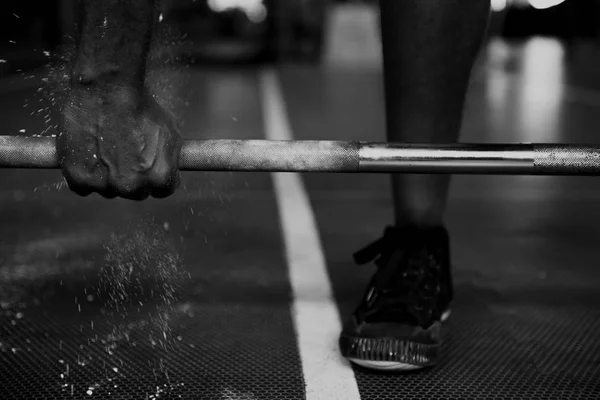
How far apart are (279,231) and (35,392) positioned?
1.29 metres

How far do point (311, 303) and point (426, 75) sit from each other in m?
0.63

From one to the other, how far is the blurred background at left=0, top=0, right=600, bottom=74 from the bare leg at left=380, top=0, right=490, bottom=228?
11444 mm

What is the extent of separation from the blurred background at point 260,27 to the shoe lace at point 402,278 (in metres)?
11.5

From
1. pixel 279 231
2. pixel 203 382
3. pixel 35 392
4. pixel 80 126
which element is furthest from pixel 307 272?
pixel 80 126

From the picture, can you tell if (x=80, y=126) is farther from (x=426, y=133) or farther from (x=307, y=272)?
(x=307, y=272)

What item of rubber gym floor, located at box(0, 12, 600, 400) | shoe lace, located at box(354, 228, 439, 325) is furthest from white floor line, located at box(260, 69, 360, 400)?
shoe lace, located at box(354, 228, 439, 325)

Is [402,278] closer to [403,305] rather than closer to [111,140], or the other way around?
[403,305]

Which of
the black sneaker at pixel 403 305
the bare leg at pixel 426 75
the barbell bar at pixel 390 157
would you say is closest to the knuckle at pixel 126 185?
the barbell bar at pixel 390 157

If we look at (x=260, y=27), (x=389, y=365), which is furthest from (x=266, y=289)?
(x=260, y=27)

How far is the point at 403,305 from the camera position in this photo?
167cm

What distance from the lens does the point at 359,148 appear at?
4.71ft

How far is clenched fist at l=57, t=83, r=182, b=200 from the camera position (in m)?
1.21

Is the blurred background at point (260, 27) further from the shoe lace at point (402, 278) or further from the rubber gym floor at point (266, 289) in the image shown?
the shoe lace at point (402, 278)

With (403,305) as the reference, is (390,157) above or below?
above
